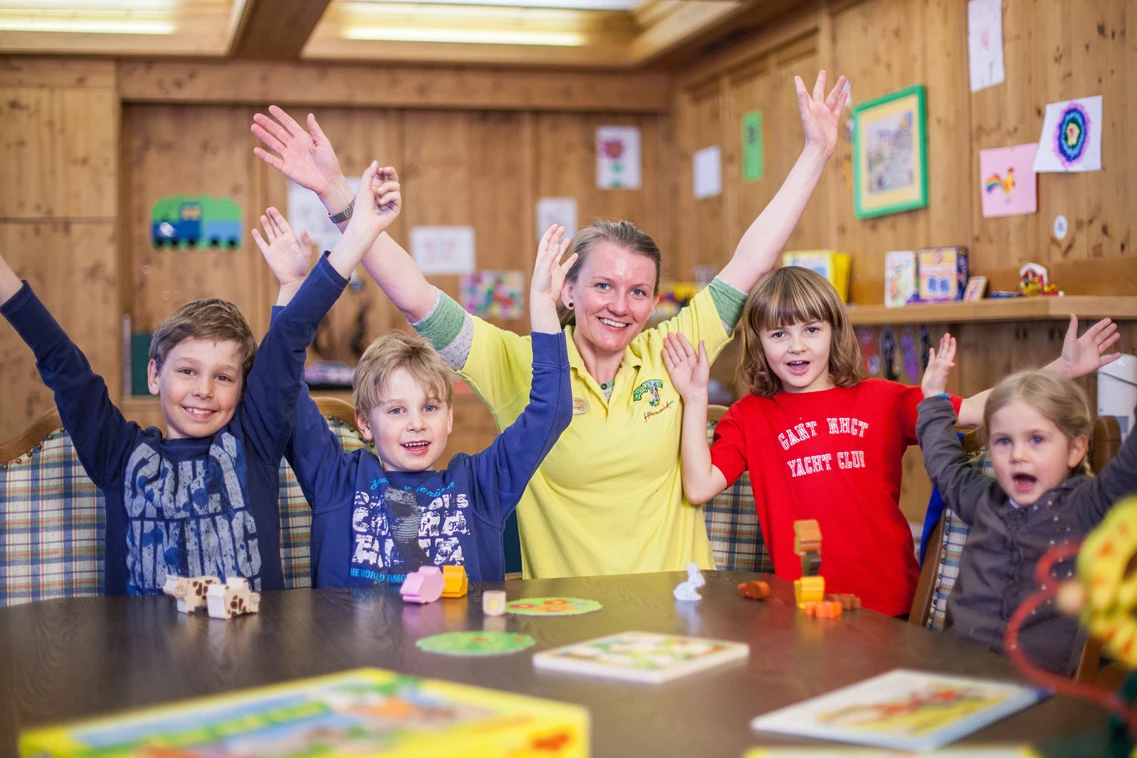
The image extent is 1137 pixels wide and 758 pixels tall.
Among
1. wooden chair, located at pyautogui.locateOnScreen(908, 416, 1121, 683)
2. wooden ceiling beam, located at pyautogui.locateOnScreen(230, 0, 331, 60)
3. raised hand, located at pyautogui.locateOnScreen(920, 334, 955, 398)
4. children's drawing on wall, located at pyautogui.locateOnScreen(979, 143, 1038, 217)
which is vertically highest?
wooden ceiling beam, located at pyautogui.locateOnScreen(230, 0, 331, 60)

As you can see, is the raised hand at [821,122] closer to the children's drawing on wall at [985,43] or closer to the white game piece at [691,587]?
the white game piece at [691,587]

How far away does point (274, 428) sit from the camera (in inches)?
76.4

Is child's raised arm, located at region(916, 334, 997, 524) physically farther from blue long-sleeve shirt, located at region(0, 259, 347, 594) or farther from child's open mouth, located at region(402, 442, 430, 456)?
blue long-sleeve shirt, located at region(0, 259, 347, 594)

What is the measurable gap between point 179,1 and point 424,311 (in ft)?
14.7

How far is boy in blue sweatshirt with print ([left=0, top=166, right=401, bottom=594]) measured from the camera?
1.86m

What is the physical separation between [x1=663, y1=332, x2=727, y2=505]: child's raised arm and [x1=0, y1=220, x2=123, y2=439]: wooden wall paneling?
453 centimetres

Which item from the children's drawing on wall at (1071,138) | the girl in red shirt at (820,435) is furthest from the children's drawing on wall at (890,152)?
the girl in red shirt at (820,435)

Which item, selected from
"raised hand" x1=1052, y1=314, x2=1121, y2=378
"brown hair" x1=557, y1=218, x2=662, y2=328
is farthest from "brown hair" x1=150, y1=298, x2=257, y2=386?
"raised hand" x1=1052, y1=314, x2=1121, y2=378

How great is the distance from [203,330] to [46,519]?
Answer: 1.83ft

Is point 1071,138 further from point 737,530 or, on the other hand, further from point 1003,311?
point 737,530

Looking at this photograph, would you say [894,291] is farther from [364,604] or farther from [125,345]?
[125,345]

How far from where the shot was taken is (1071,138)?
12.2ft

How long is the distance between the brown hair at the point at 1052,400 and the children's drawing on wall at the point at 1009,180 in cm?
232

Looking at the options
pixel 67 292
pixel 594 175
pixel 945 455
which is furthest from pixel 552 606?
pixel 594 175
